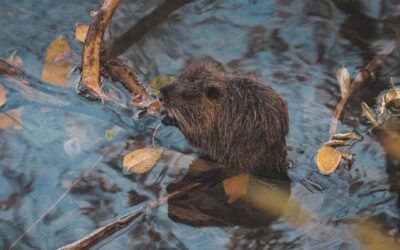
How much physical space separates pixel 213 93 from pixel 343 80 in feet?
3.56

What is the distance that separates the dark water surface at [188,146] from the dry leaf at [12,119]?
43mm

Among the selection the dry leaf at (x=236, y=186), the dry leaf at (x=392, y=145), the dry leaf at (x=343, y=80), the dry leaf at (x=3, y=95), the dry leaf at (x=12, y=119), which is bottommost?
the dry leaf at (x=392, y=145)

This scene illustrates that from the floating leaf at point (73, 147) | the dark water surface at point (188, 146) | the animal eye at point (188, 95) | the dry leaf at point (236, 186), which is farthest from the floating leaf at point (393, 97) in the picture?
the floating leaf at point (73, 147)

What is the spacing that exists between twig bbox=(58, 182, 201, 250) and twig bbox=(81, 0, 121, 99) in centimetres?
98

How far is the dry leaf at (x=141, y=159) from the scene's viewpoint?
4.68 m

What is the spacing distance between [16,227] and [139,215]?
2.28 feet

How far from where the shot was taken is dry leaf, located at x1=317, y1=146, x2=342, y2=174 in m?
4.68

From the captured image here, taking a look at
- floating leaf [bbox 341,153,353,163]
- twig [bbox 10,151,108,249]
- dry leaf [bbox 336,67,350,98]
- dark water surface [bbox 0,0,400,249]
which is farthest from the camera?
dry leaf [bbox 336,67,350,98]

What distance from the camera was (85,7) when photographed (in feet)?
19.6

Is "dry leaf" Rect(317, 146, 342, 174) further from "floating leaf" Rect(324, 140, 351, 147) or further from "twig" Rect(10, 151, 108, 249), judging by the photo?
"twig" Rect(10, 151, 108, 249)

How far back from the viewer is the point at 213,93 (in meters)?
4.66

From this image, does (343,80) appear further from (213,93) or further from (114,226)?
(114,226)

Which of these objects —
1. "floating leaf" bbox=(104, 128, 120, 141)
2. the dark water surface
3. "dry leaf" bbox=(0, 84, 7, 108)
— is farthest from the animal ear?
"dry leaf" bbox=(0, 84, 7, 108)

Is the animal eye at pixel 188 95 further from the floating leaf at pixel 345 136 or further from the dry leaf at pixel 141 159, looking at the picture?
the floating leaf at pixel 345 136
